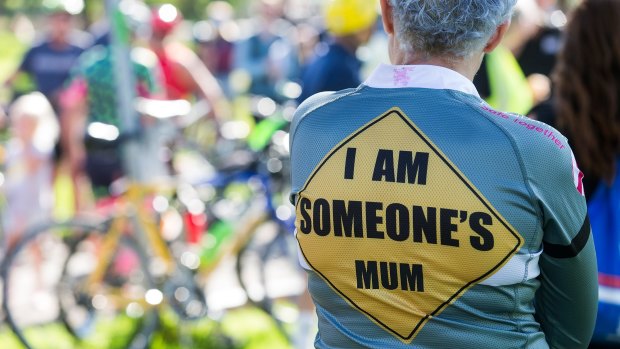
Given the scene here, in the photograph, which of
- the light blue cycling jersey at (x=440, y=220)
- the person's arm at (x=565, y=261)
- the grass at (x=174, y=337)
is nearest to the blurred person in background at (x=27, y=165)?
the grass at (x=174, y=337)

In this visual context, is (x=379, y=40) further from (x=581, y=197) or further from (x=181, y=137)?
(x=581, y=197)

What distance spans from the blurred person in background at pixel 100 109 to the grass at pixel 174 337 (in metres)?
0.89

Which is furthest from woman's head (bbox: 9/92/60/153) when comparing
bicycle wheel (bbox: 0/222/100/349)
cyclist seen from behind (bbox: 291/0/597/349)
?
cyclist seen from behind (bbox: 291/0/597/349)

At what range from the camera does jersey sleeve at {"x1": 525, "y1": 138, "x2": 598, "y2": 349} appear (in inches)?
73.0

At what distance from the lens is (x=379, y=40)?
6.88m

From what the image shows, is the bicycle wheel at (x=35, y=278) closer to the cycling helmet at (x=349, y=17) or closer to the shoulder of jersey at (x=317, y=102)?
the cycling helmet at (x=349, y=17)

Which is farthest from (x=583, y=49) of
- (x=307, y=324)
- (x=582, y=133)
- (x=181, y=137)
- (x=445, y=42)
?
(x=181, y=137)

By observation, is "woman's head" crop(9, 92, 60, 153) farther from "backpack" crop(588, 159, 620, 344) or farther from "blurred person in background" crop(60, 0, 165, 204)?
"backpack" crop(588, 159, 620, 344)

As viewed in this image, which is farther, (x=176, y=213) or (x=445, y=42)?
(x=176, y=213)

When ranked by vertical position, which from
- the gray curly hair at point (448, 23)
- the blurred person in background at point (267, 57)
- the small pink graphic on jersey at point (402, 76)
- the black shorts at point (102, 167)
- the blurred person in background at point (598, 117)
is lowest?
the blurred person in background at point (267, 57)

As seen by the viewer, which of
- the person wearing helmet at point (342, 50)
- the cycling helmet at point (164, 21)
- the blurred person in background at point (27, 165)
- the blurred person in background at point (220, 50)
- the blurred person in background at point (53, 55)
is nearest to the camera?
the person wearing helmet at point (342, 50)

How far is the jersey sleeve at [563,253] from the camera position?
1.85 m

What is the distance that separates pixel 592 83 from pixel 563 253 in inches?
38.9

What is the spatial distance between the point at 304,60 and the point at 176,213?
6.17 m
